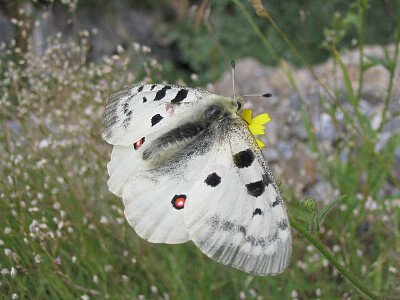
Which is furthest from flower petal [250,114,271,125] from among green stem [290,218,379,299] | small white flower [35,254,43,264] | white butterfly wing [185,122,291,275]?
small white flower [35,254,43,264]

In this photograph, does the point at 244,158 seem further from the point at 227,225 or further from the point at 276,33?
the point at 276,33

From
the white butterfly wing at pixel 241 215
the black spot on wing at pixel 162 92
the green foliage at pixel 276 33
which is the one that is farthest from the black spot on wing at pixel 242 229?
the green foliage at pixel 276 33

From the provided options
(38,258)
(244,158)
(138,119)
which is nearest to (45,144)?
(38,258)

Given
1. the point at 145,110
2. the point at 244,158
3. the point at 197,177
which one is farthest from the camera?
the point at 145,110

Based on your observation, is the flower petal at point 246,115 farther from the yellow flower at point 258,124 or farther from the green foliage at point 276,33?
the green foliage at point 276,33

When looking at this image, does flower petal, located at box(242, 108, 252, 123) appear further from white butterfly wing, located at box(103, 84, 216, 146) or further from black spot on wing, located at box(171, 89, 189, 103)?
black spot on wing, located at box(171, 89, 189, 103)

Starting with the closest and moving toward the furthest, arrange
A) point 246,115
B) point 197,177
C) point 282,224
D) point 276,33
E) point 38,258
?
point 282,224, point 197,177, point 246,115, point 38,258, point 276,33

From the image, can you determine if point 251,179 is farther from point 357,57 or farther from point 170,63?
point 170,63
